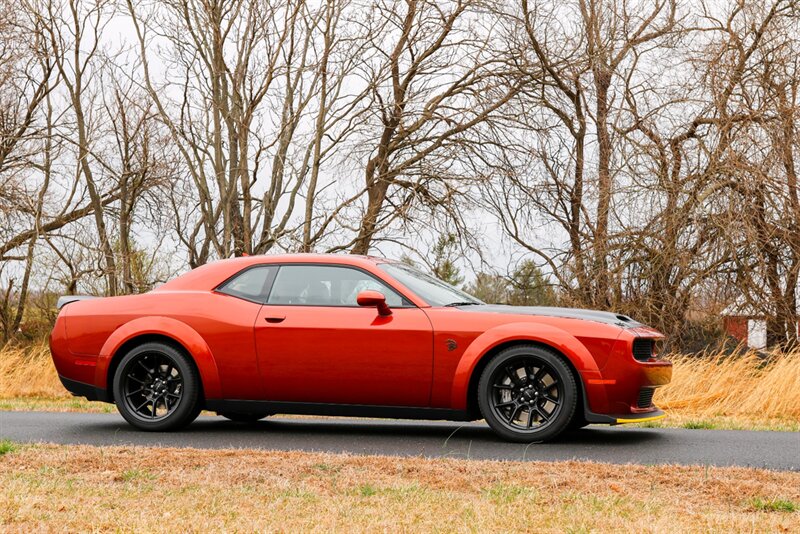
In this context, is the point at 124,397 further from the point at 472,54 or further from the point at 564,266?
the point at 472,54

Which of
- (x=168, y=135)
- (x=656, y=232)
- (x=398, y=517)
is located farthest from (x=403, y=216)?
(x=398, y=517)

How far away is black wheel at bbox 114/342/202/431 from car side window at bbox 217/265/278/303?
0.73 meters

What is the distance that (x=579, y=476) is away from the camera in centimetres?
669

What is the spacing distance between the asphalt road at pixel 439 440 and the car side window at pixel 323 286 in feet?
3.99

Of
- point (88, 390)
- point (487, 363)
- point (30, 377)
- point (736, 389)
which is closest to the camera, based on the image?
point (487, 363)

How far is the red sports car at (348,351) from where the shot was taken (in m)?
8.37

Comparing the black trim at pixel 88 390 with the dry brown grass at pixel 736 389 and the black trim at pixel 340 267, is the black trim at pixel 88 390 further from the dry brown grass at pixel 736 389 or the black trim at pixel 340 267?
the dry brown grass at pixel 736 389

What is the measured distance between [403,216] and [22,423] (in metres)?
11.5

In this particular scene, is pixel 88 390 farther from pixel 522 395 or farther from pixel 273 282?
pixel 522 395

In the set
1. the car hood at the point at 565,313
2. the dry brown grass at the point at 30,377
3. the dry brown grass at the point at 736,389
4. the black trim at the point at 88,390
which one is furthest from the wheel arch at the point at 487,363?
the dry brown grass at the point at 30,377

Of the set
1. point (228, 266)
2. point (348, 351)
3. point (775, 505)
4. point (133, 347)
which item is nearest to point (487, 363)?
point (348, 351)

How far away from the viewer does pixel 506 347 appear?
8492 millimetres

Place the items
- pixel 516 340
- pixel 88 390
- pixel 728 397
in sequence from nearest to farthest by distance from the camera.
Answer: pixel 516 340 → pixel 88 390 → pixel 728 397

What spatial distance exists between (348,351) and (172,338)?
1.67m
